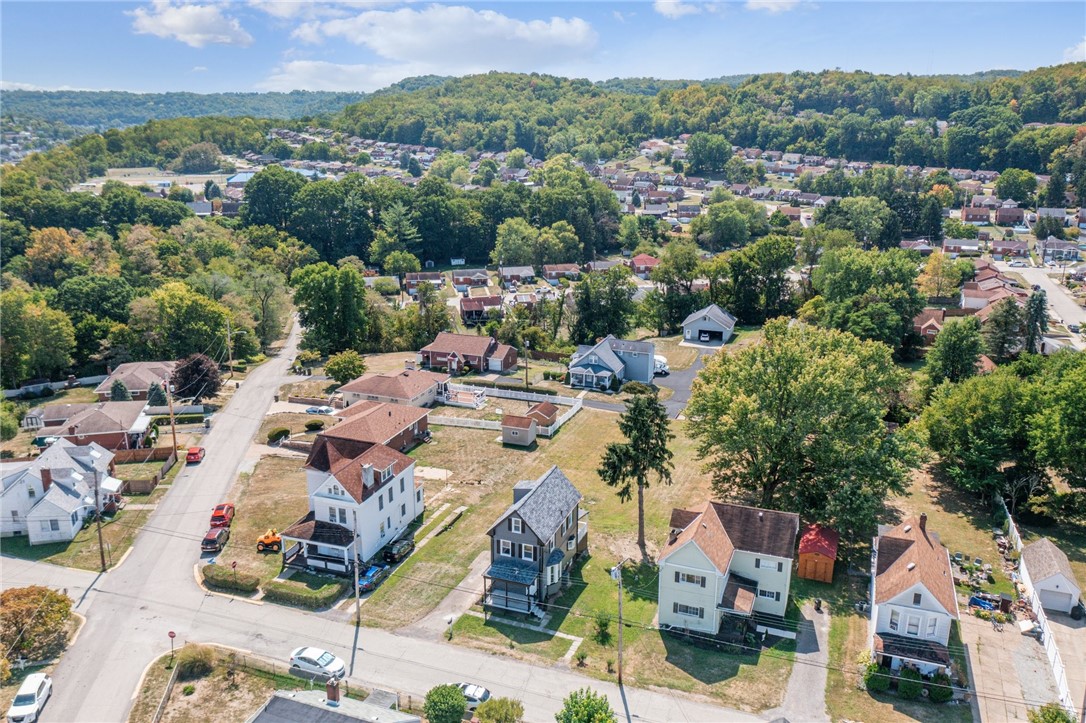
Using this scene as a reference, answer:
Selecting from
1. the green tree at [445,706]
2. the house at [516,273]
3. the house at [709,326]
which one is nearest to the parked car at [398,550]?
the green tree at [445,706]

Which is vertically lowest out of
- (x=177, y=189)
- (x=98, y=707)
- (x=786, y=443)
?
(x=98, y=707)

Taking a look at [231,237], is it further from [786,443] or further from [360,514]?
[786,443]

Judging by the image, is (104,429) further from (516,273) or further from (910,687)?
(516,273)

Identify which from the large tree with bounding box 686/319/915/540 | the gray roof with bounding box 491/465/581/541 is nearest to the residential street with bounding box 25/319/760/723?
the gray roof with bounding box 491/465/581/541

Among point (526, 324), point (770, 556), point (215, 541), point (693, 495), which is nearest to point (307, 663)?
point (215, 541)

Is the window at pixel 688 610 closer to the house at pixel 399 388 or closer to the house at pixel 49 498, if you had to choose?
the house at pixel 49 498

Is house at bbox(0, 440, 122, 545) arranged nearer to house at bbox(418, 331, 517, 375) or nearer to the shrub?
the shrub
